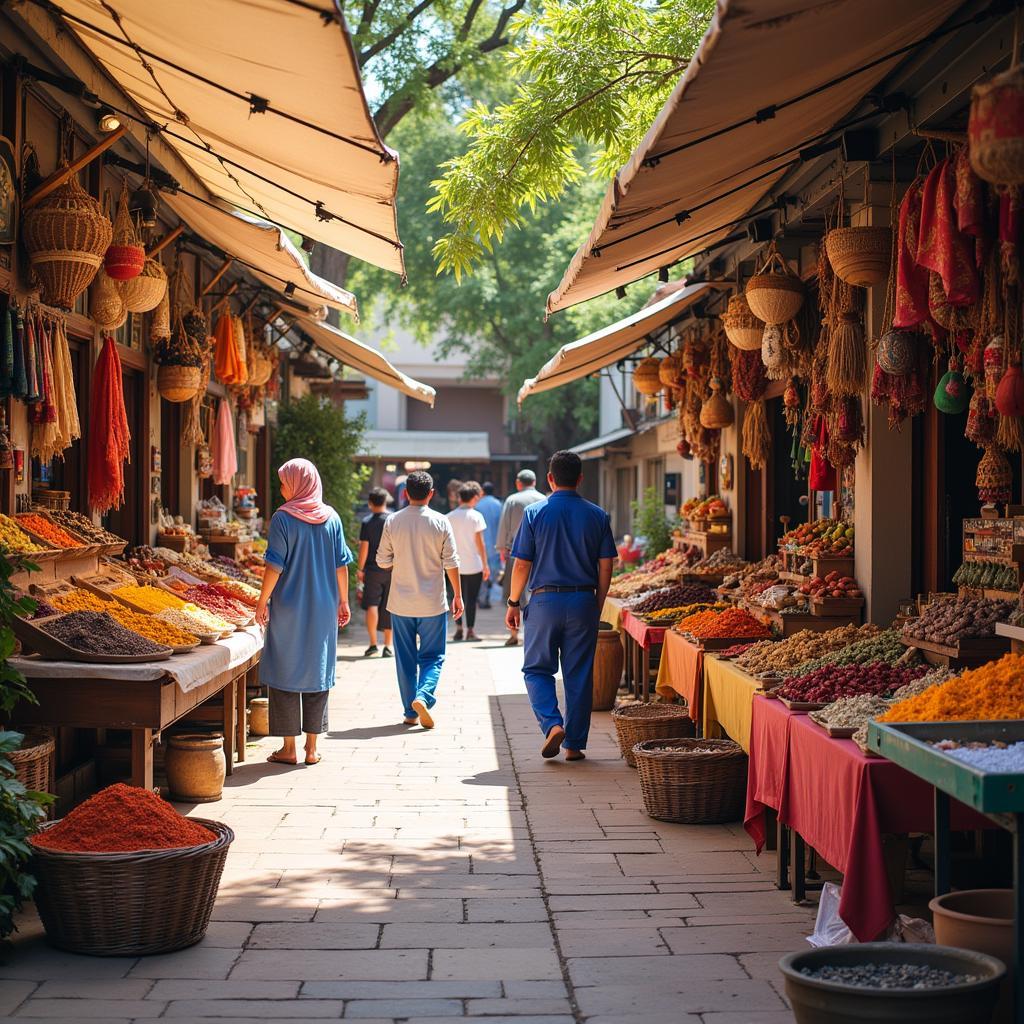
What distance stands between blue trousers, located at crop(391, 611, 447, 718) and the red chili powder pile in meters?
4.83

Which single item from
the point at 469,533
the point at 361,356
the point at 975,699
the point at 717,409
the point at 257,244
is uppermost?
the point at 361,356

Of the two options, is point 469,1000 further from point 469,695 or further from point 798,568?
point 469,695

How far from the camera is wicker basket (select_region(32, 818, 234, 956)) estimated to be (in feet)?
15.3

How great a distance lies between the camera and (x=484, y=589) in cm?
2228

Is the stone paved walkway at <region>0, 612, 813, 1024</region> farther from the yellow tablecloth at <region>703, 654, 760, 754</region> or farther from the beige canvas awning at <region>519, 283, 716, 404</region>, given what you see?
the beige canvas awning at <region>519, 283, 716, 404</region>

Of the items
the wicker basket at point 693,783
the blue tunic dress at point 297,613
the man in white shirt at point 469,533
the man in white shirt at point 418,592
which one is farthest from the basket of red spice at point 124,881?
the man in white shirt at point 469,533

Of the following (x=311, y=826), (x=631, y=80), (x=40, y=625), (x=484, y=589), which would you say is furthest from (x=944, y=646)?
(x=484, y=589)

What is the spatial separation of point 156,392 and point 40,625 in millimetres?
4764

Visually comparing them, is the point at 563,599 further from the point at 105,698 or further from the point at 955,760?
the point at 955,760

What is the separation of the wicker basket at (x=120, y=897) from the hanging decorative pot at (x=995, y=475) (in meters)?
4.19

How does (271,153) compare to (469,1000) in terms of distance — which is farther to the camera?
(271,153)

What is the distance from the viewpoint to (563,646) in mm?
8656

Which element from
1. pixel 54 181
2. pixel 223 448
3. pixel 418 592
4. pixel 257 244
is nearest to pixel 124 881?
pixel 54 181

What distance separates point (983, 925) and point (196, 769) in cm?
473
